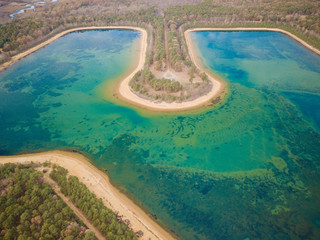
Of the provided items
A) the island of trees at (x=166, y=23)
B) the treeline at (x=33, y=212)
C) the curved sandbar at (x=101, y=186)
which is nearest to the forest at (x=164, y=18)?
the island of trees at (x=166, y=23)

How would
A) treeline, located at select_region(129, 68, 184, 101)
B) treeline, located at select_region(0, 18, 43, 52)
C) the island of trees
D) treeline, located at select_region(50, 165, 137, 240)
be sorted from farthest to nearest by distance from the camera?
treeline, located at select_region(0, 18, 43, 52) < the island of trees < treeline, located at select_region(129, 68, 184, 101) < treeline, located at select_region(50, 165, 137, 240)

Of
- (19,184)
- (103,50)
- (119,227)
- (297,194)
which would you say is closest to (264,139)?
(297,194)

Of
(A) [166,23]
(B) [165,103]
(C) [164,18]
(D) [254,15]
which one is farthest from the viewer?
(C) [164,18]

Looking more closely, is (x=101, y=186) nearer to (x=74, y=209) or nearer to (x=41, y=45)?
(x=74, y=209)

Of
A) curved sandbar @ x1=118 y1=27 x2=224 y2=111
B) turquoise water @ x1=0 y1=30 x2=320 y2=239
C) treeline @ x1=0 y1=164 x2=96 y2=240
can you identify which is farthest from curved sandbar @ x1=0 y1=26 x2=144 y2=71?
treeline @ x1=0 y1=164 x2=96 y2=240

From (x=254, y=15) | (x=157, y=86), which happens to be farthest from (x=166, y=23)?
(x=157, y=86)

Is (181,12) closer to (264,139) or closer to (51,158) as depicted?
(264,139)

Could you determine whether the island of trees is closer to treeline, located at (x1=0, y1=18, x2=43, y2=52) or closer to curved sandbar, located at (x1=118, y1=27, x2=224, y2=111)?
treeline, located at (x1=0, y1=18, x2=43, y2=52)
